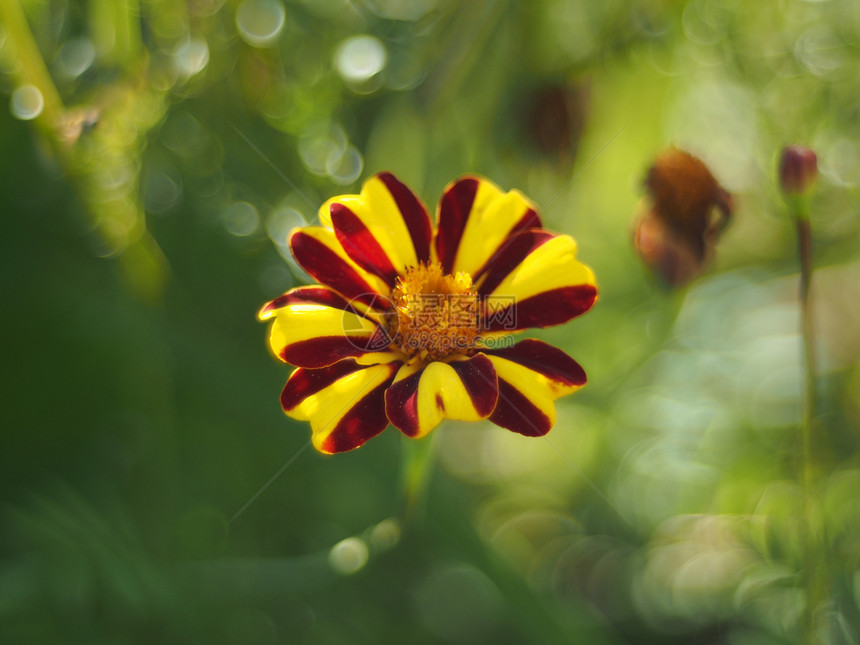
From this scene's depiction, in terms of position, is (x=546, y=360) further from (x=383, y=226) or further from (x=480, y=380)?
(x=383, y=226)

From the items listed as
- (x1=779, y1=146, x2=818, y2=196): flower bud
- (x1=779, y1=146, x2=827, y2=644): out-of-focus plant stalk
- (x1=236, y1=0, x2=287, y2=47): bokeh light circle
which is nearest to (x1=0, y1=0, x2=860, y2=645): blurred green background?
(x1=236, y1=0, x2=287, y2=47): bokeh light circle

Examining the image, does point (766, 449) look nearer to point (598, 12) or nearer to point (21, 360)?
point (598, 12)

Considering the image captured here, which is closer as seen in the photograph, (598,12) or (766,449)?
(766,449)

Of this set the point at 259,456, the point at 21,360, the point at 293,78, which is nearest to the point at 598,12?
the point at 293,78

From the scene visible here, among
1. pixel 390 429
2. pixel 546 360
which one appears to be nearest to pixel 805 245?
pixel 546 360

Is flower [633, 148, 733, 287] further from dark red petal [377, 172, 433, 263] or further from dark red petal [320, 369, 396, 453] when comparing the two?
dark red petal [320, 369, 396, 453]

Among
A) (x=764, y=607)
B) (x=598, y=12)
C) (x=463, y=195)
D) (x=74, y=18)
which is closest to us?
(x=463, y=195)

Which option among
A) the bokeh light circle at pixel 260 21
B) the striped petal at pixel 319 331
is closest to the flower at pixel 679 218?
the striped petal at pixel 319 331

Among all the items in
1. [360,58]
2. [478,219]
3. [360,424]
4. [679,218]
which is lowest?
[360,424]
